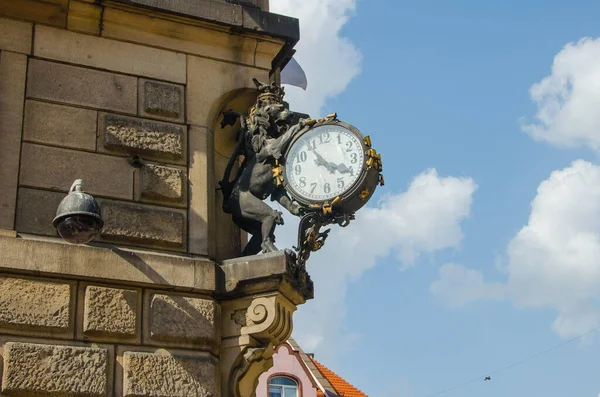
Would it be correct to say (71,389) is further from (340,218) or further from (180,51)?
(180,51)

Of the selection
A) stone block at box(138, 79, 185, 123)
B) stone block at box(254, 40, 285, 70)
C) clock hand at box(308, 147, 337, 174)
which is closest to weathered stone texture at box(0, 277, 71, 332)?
stone block at box(138, 79, 185, 123)

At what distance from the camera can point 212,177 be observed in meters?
9.29

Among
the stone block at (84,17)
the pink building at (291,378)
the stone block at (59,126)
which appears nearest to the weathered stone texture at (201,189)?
the stone block at (59,126)

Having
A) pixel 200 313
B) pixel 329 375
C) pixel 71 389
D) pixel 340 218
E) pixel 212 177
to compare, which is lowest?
pixel 71 389

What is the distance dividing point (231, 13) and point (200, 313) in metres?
2.81

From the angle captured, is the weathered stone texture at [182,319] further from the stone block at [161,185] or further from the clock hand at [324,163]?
the clock hand at [324,163]

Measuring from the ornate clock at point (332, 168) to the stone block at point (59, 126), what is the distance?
5.40 feet

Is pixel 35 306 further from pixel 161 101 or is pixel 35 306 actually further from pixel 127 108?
pixel 161 101

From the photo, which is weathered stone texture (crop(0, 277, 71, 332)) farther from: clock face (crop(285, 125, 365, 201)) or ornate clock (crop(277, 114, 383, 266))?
clock face (crop(285, 125, 365, 201))

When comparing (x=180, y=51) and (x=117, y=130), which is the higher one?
(x=180, y=51)

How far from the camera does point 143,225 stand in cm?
869

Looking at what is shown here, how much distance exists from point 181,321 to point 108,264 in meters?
→ 0.73

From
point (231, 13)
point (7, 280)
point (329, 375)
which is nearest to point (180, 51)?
point (231, 13)

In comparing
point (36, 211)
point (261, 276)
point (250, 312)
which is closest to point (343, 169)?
point (261, 276)
